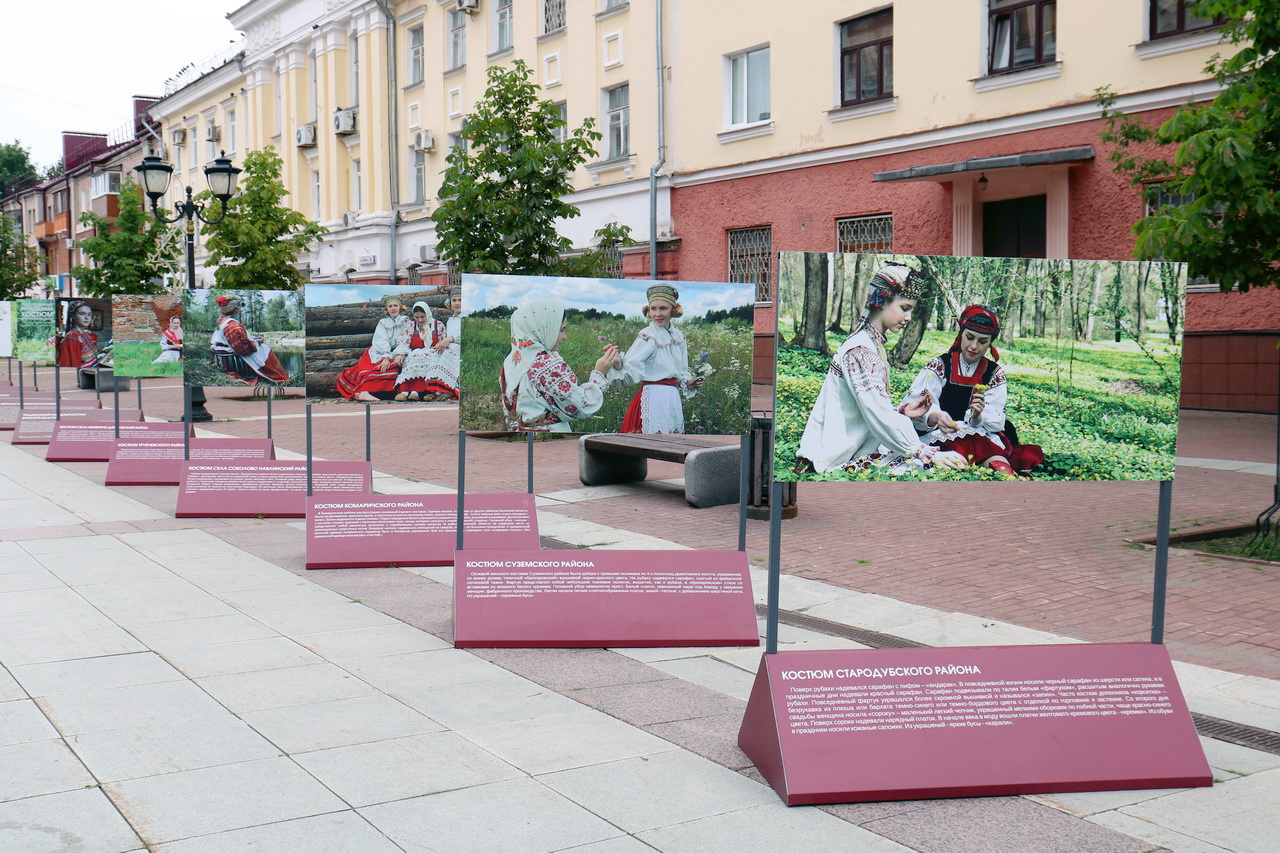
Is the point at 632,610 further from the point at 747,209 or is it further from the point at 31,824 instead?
the point at 747,209

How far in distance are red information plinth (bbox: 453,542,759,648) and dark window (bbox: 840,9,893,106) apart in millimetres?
15452

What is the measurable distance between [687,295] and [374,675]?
8.95 feet

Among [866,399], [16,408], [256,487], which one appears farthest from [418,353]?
[16,408]

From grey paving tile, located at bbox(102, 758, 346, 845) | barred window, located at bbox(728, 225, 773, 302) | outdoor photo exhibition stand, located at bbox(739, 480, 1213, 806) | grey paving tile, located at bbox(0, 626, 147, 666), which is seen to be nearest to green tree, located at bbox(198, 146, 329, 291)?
barred window, located at bbox(728, 225, 773, 302)

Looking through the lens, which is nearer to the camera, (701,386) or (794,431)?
(794,431)

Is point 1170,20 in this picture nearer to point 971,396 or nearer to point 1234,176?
point 1234,176

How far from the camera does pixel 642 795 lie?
395 cm

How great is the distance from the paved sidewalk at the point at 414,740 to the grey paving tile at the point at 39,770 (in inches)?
0.4

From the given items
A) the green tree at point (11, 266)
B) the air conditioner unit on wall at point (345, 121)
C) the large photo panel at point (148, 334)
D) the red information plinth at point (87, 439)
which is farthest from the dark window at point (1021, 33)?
the green tree at point (11, 266)

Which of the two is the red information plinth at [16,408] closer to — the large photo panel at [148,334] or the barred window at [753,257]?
the large photo panel at [148,334]

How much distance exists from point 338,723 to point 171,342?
13.0 m

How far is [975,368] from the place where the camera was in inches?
173

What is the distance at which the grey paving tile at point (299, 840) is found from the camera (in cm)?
351

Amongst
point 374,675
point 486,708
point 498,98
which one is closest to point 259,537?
point 374,675
